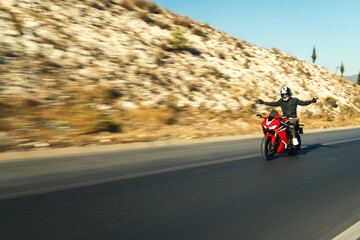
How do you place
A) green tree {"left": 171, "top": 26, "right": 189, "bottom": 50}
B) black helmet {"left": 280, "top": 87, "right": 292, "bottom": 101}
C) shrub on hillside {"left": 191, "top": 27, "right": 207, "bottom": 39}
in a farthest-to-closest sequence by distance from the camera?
shrub on hillside {"left": 191, "top": 27, "right": 207, "bottom": 39}, green tree {"left": 171, "top": 26, "right": 189, "bottom": 50}, black helmet {"left": 280, "top": 87, "right": 292, "bottom": 101}

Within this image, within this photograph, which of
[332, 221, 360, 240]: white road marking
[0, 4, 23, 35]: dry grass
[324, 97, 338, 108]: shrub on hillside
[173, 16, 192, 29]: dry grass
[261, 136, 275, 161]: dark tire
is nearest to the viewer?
[332, 221, 360, 240]: white road marking

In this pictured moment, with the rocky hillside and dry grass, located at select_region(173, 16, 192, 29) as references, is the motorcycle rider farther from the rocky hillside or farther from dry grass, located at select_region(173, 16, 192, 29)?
dry grass, located at select_region(173, 16, 192, 29)

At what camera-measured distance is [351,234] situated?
404 centimetres

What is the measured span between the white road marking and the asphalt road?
6 cm

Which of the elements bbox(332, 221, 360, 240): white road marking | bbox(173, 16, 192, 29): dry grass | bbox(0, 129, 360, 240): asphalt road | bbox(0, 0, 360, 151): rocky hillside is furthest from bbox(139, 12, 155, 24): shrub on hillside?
bbox(332, 221, 360, 240): white road marking

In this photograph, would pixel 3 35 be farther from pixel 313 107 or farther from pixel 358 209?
pixel 313 107

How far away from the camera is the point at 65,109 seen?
1356 centimetres

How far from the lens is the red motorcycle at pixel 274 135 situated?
9148 mm

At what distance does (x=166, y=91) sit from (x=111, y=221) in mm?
16784

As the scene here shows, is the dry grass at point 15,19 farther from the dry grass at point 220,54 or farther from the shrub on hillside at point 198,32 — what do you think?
the shrub on hillside at point 198,32

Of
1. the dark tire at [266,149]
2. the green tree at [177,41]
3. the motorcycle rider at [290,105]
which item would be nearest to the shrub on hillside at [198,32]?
the green tree at [177,41]

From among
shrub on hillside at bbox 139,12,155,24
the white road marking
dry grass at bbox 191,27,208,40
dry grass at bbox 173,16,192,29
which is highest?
dry grass at bbox 173,16,192,29

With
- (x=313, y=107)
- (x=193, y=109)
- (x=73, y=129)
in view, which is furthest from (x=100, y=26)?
(x=313, y=107)

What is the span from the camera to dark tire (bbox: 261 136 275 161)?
911cm
